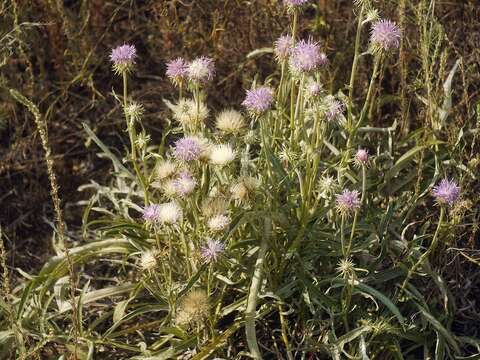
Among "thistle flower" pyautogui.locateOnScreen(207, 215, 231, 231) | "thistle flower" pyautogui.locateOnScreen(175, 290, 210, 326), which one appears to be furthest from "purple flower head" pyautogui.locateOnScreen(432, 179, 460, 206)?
"thistle flower" pyautogui.locateOnScreen(175, 290, 210, 326)

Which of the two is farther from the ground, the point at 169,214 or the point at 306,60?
the point at 306,60

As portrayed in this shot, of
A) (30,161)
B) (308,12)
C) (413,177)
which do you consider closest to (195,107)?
(413,177)

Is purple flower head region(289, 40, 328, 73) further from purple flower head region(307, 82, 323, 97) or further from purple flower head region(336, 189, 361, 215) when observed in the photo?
purple flower head region(336, 189, 361, 215)

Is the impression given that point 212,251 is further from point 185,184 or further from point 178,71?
point 178,71

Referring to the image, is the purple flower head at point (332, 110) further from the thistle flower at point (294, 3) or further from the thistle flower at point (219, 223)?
the thistle flower at point (219, 223)

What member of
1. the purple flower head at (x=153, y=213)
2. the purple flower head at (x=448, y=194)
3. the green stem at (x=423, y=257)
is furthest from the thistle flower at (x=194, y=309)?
the purple flower head at (x=448, y=194)

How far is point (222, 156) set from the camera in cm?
212

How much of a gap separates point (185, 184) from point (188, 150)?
0.32 feet

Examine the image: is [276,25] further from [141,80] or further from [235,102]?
[141,80]

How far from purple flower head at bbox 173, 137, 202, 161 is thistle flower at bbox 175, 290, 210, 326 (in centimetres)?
37

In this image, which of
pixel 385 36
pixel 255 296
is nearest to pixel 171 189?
pixel 255 296

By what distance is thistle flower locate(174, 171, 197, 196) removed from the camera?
2068mm

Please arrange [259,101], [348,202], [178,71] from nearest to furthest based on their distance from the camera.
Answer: [348,202], [259,101], [178,71]

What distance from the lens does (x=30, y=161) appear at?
10.7 ft
